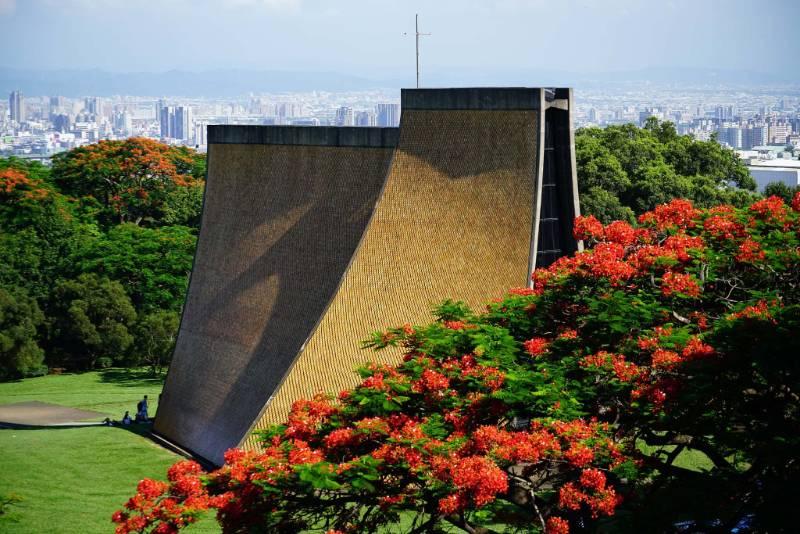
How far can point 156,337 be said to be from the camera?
105 feet

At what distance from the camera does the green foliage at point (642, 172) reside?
113 ft

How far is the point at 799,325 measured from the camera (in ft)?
30.5

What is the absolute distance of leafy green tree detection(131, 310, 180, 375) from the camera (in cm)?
3203

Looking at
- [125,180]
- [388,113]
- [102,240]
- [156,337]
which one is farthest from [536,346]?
[388,113]

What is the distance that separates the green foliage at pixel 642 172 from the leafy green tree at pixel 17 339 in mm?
16336

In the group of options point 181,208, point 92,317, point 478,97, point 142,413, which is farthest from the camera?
point 181,208

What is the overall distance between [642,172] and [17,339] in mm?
19601

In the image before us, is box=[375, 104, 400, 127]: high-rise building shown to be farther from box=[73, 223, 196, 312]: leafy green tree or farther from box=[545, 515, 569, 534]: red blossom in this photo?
box=[545, 515, 569, 534]: red blossom

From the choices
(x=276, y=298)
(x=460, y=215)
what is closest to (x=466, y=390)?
(x=460, y=215)

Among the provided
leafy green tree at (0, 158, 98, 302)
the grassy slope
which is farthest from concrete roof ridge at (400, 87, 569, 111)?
leafy green tree at (0, 158, 98, 302)

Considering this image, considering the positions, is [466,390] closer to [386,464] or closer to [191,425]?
[386,464]

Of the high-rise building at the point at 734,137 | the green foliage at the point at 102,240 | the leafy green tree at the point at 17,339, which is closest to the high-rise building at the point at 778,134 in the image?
the high-rise building at the point at 734,137

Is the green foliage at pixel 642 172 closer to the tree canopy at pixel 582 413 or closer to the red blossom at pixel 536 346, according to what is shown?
the tree canopy at pixel 582 413

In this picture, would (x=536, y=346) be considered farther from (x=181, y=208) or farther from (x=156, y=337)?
(x=181, y=208)
